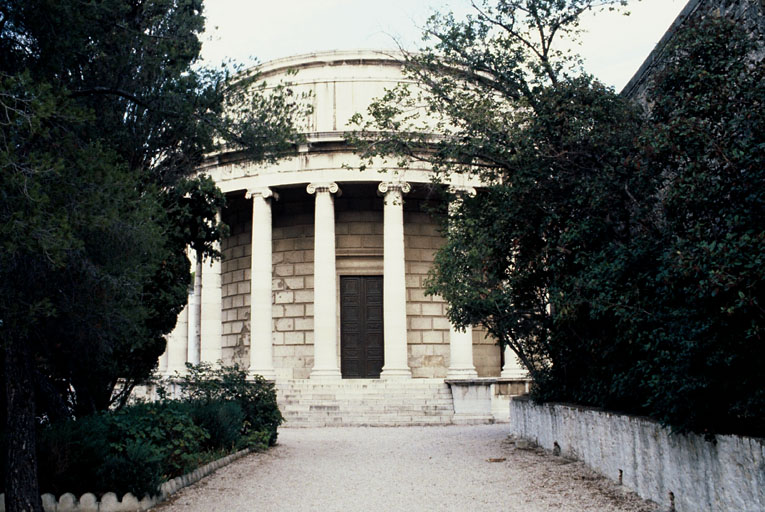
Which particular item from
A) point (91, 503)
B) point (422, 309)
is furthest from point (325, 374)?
point (91, 503)

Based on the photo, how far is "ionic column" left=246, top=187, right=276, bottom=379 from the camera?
87.9ft

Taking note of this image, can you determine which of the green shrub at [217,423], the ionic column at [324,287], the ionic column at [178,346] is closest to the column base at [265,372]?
the ionic column at [324,287]

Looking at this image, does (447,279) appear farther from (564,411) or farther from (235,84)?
(235,84)

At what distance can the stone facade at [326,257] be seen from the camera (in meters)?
26.4

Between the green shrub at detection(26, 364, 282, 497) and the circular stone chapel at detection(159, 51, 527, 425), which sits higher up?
the circular stone chapel at detection(159, 51, 527, 425)

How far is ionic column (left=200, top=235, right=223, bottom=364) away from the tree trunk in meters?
20.7

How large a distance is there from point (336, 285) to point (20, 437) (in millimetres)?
20478

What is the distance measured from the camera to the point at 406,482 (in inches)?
448

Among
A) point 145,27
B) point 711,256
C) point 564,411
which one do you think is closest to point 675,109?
point 711,256

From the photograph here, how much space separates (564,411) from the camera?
13008 millimetres

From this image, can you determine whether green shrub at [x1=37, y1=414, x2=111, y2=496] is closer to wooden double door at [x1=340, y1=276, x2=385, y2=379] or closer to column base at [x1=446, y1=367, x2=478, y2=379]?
column base at [x1=446, y1=367, x2=478, y2=379]

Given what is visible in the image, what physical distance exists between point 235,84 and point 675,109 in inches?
257

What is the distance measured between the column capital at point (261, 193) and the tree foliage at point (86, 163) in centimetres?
1409

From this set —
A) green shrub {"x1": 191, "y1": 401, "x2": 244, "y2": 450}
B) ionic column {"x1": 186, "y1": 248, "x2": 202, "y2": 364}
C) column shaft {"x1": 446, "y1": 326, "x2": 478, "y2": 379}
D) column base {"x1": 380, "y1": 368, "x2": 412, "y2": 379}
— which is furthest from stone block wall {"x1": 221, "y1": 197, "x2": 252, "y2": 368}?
green shrub {"x1": 191, "y1": 401, "x2": 244, "y2": 450}
